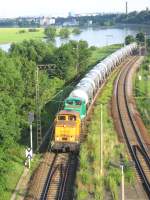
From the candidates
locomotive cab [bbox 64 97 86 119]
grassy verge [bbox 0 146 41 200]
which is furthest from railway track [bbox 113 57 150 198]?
grassy verge [bbox 0 146 41 200]

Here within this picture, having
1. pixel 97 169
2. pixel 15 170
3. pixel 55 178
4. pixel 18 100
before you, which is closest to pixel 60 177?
pixel 55 178

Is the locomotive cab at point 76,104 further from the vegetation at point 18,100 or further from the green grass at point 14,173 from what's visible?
the green grass at point 14,173

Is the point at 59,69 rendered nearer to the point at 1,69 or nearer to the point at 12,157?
the point at 1,69

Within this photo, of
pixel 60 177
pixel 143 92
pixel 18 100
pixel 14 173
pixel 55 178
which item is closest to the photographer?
pixel 55 178

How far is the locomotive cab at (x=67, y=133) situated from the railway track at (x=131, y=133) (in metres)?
4.54

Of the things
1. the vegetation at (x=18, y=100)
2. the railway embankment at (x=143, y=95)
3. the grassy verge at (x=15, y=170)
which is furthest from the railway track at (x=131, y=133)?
the grassy verge at (x=15, y=170)

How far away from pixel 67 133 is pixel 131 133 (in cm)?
881

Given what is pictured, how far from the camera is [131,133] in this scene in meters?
40.2

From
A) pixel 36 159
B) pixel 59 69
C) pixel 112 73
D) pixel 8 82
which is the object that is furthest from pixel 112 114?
pixel 112 73

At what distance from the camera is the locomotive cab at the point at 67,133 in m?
33.5

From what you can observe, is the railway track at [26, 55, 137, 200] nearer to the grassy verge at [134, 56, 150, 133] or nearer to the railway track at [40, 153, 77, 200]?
the railway track at [40, 153, 77, 200]

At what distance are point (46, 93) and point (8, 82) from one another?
28.3ft

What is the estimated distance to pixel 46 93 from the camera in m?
49.8

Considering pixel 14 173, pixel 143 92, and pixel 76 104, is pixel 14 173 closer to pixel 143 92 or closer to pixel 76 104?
pixel 76 104
